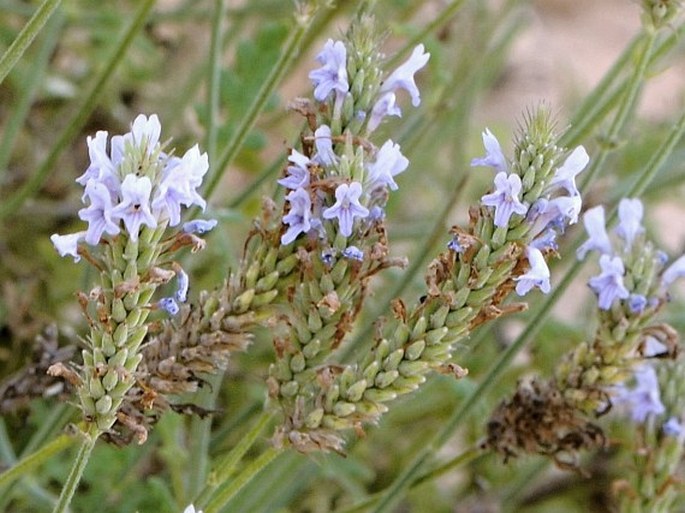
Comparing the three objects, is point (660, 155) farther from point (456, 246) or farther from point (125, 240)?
point (125, 240)

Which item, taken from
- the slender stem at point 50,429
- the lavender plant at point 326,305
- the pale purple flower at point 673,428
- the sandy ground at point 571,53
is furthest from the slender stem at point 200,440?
A: the sandy ground at point 571,53

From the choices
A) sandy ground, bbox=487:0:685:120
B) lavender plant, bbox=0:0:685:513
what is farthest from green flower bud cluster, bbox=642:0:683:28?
sandy ground, bbox=487:0:685:120

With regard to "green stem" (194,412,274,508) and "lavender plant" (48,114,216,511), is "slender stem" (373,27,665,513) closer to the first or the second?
"green stem" (194,412,274,508)

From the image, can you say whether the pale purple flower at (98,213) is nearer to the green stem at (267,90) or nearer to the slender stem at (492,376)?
the green stem at (267,90)

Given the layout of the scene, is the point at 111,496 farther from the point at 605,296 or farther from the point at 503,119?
the point at 503,119

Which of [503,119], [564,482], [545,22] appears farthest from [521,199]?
[545,22]

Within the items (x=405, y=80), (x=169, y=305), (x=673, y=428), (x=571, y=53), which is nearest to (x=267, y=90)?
(x=405, y=80)
